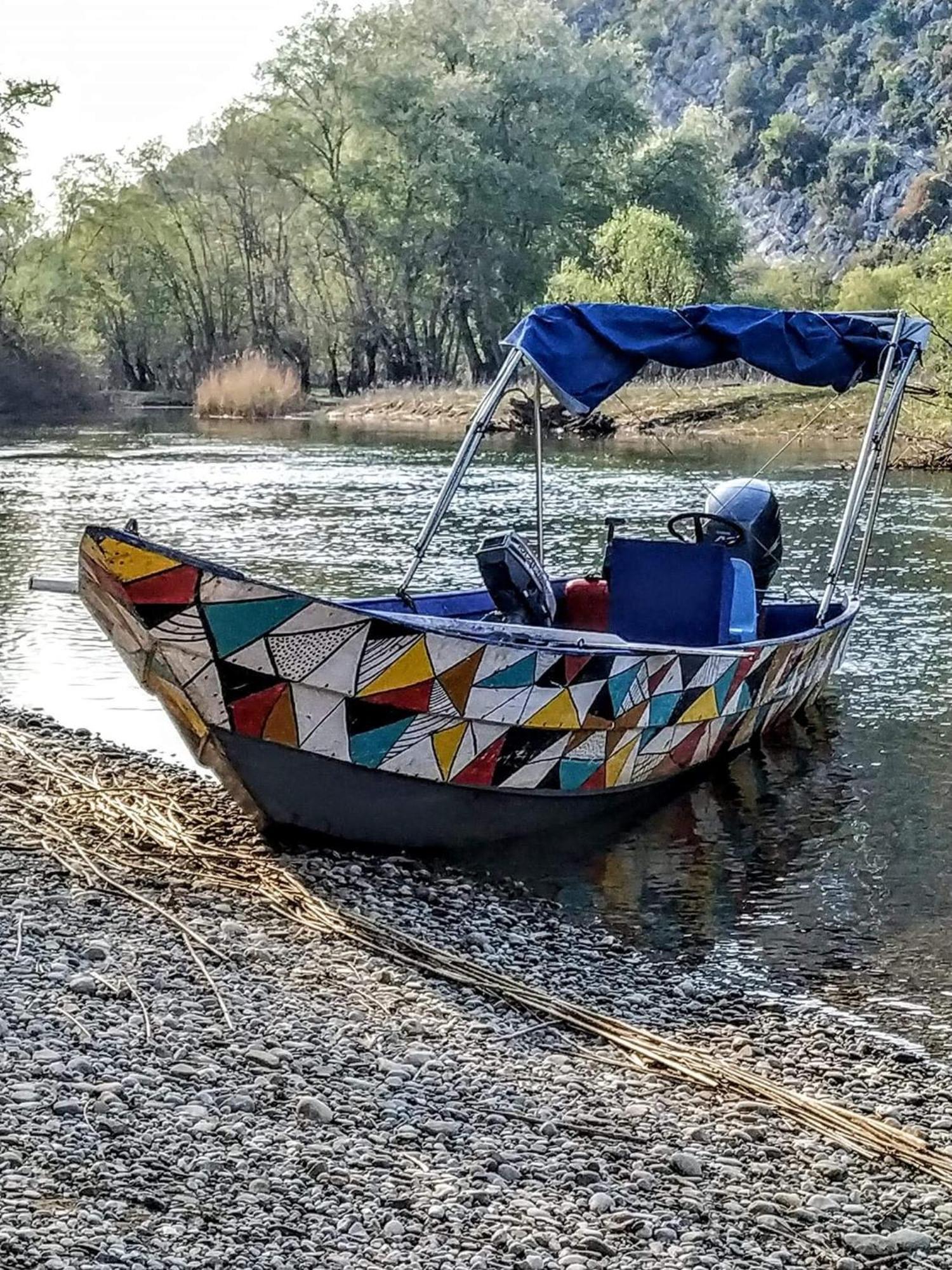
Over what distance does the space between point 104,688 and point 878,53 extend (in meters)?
168

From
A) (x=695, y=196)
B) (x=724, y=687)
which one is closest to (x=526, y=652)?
(x=724, y=687)

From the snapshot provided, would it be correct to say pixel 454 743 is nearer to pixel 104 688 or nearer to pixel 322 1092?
pixel 322 1092

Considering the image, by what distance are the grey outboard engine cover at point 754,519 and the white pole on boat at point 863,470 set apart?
48 centimetres

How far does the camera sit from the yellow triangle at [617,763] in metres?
9.88

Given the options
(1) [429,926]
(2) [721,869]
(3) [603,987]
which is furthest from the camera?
(2) [721,869]

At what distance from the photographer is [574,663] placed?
9.04m

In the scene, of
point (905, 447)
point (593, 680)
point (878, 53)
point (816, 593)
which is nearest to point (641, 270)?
point (905, 447)

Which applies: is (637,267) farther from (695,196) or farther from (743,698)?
(743,698)

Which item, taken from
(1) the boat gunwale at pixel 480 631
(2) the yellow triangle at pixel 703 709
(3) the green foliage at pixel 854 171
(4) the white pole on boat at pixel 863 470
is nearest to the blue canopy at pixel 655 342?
(4) the white pole on boat at pixel 863 470

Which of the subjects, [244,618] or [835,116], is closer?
[244,618]

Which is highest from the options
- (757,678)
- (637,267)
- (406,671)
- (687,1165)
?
(637,267)

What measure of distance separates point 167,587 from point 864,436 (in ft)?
21.5

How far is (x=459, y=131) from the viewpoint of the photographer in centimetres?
6594

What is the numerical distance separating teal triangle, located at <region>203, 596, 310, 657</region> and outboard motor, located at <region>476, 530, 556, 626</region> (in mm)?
2624
